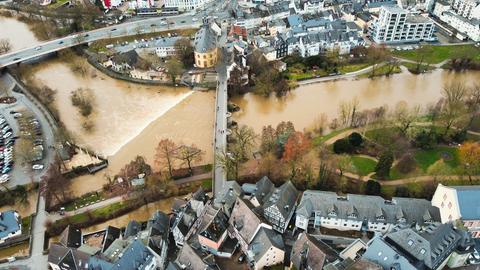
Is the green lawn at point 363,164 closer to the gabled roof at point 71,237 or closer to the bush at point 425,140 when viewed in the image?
the bush at point 425,140

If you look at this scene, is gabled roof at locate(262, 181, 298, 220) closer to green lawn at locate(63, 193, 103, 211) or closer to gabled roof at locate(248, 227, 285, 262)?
gabled roof at locate(248, 227, 285, 262)

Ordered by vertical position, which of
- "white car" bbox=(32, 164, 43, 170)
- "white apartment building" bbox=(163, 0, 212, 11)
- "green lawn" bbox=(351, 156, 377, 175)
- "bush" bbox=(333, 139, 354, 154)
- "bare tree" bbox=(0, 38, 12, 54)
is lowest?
"white car" bbox=(32, 164, 43, 170)

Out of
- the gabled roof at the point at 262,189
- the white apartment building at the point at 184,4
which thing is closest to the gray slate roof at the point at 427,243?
the gabled roof at the point at 262,189

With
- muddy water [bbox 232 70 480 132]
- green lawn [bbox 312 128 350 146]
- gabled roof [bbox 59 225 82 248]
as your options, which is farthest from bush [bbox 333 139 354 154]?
gabled roof [bbox 59 225 82 248]

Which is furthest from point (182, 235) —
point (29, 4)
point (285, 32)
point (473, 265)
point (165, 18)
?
point (29, 4)

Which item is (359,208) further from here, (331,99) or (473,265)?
(331,99)

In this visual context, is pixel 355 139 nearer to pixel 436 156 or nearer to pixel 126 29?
pixel 436 156
